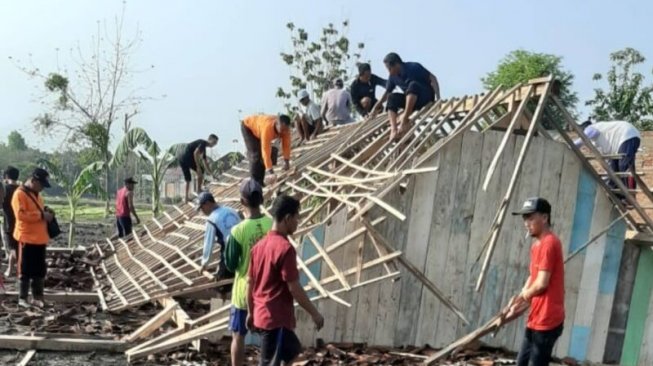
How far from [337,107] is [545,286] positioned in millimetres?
8313

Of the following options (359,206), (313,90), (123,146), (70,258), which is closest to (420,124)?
(359,206)

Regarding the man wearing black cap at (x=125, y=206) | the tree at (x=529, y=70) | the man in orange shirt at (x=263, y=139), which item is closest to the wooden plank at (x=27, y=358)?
the man in orange shirt at (x=263, y=139)

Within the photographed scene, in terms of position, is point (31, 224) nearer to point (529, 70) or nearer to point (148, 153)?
point (148, 153)

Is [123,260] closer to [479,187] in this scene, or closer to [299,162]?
[299,162]

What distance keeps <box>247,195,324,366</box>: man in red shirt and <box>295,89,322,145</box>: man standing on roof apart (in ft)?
27.1

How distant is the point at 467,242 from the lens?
7.75 m

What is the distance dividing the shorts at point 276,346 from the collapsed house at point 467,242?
222 centimetres

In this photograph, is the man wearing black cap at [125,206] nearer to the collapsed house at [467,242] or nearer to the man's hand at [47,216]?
the man's hand at [47,216]

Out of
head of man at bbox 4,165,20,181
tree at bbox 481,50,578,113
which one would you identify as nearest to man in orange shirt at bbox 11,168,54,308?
head of man at bbox 4,165,20,181

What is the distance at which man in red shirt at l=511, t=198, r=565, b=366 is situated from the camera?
5.12 meters

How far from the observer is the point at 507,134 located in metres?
7.37

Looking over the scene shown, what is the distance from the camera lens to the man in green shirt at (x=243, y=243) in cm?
541

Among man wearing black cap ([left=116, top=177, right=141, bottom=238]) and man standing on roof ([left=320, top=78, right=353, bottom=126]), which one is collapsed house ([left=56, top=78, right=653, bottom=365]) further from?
man wearing black cap ([left=116, top=177, right=141, bottom=238])

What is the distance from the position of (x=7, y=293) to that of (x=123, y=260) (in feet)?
8.92
